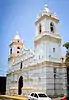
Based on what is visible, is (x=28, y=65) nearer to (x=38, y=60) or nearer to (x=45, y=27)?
(x=38, y=60)

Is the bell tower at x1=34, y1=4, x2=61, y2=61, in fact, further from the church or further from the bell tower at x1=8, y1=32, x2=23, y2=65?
the bell tower at x1=8, y1=32, x2=23, y2=65

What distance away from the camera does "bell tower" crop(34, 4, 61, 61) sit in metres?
27.6

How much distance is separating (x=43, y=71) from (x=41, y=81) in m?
1.39

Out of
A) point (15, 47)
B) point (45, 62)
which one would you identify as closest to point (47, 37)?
point (45, 62)

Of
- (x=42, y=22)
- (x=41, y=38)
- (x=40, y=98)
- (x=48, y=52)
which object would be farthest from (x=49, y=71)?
(x=40, y=98)

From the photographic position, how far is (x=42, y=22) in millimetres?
28750

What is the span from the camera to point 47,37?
91.1ft

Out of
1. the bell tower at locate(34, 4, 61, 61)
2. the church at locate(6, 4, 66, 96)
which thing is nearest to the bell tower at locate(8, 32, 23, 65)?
the church at locate(6, 4, 66, 96)

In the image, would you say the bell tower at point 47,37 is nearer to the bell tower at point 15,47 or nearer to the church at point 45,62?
the church at point 45,62

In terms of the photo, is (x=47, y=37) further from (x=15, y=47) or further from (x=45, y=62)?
(x=15, y=47)

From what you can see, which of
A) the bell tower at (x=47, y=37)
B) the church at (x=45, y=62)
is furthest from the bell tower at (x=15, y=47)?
the bell tower at (x=47, y=37)

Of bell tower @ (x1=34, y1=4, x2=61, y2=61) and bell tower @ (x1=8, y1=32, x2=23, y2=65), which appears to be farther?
bell tower @ (x1=8, y1=32, x2=23, y2=65)

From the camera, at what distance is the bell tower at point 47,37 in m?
27.6

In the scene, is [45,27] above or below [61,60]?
above
